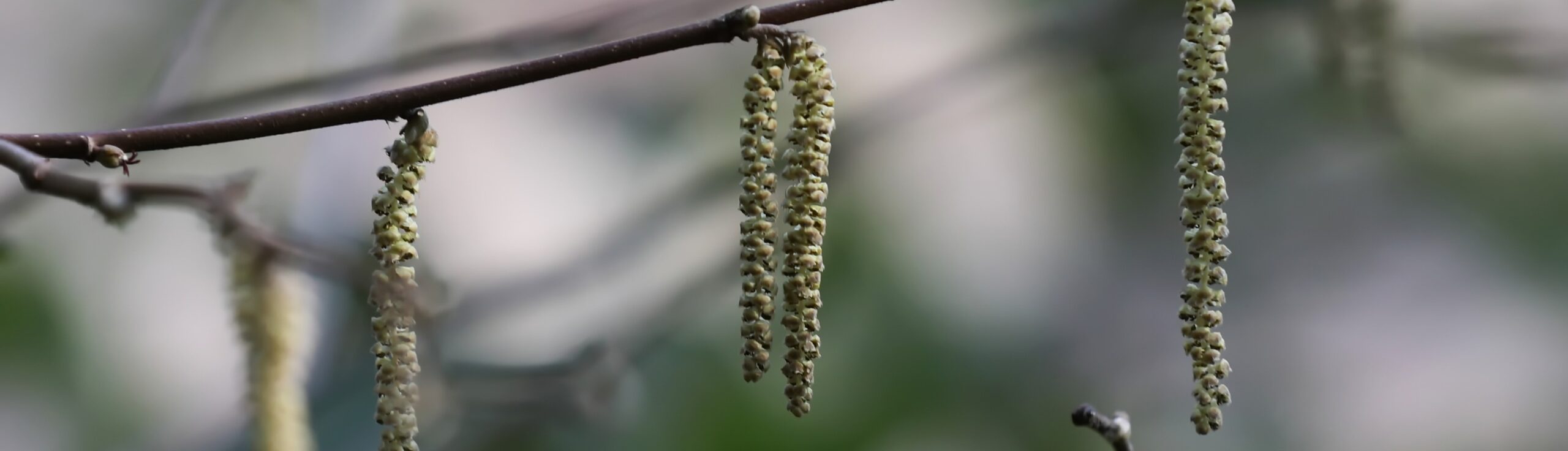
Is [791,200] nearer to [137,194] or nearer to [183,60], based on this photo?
[137,194]

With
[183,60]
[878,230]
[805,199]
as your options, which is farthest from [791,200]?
[183,60]

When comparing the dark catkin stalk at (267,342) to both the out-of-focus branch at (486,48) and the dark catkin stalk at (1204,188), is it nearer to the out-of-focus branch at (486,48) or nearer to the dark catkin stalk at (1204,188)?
the dark catkin stalk at (1204,188)

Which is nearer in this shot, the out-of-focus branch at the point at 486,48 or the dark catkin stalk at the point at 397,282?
the dark catkin stalk at the point at 397,282

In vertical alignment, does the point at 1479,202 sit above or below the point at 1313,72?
below

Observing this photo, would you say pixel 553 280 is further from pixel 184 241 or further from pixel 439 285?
pixel 184 241

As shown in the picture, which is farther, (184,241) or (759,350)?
(184,241)

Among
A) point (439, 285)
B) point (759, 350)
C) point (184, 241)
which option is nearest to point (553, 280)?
point (439, 285)

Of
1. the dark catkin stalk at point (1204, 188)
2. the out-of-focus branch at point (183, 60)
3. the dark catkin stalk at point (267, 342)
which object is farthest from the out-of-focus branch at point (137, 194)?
the out-of-focus branch at point (183, 60)

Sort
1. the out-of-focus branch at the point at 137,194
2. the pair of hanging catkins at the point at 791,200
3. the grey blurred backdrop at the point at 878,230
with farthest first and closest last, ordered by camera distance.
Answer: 1. the grey blurred backdrop at the point at 878,230
2. the pair of hanging catkins at the point at 791,200
3. the out-of-focus branch at the point at 137,194
